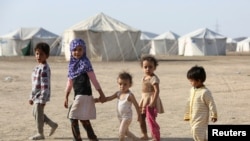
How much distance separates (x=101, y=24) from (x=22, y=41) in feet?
51.3

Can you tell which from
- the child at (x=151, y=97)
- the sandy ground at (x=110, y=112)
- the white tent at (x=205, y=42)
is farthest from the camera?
the white tent at (x=205, y=42)

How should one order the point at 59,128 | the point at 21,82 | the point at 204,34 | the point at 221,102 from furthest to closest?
the point at 204,34 → the point at 21,82 → the point at 221,102 → the point at 59,128

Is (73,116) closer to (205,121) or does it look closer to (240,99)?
(205,121)

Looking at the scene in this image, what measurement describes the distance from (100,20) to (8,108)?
84.1 ft

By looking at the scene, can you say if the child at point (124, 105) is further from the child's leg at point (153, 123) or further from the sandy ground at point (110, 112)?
the sandy ground at point (110, 112)

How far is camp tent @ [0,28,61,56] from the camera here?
47156 millimetres

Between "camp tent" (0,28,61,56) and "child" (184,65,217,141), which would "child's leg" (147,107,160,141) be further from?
"camp tent" (0,28,61,56)

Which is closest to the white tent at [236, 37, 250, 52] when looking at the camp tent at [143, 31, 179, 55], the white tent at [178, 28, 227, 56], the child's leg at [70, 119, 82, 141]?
the camp tent at [143, 31, 179, 55]

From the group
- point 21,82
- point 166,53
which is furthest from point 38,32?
point 21,82

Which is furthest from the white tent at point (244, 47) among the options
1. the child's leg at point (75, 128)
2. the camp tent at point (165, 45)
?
the child's leg at point (75, 128)

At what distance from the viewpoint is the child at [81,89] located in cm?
601

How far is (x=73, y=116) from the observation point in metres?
6.02

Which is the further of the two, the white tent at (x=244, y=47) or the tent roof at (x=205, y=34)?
the white tent at (x=244, y=47)

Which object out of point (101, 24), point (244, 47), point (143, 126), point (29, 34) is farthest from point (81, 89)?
point (244, 47)
